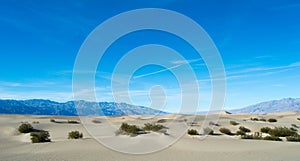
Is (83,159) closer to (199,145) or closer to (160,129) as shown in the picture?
(199,145)

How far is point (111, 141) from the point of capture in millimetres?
17031

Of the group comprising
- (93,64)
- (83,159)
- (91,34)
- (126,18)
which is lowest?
(83,159)

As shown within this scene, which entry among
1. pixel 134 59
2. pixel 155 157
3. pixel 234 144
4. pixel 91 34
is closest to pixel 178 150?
pixel 155 157

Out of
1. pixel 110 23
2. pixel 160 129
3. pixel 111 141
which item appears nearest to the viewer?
pixel 110 23

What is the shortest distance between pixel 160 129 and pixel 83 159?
992 cm

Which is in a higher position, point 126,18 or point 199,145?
point 126,18

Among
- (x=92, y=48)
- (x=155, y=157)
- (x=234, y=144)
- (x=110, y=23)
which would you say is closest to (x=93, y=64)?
(x=92, y=48)

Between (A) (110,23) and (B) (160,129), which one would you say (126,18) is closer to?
(A) (110,23)

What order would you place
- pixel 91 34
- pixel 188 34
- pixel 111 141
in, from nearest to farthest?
1. pixel 91 34
2. pixel 188 34
3. pixel 111 141

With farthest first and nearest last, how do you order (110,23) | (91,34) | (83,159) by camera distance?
(110,23)
(91,34)
(83,159)

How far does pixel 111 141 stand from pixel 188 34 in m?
7.03

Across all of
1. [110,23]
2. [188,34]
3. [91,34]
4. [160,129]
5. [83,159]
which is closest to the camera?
[83,159]

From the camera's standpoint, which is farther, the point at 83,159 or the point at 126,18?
the point at 126,18

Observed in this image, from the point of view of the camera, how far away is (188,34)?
1594cm
